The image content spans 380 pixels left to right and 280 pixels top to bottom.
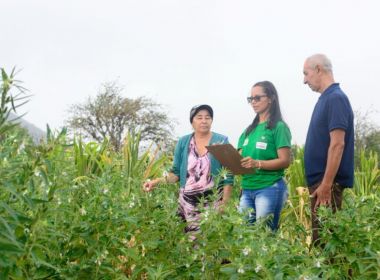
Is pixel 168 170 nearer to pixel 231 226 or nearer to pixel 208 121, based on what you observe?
pixel 208 121

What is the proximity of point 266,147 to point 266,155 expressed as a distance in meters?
0.05

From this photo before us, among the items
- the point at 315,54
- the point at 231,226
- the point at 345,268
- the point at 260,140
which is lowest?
the point at 345,268

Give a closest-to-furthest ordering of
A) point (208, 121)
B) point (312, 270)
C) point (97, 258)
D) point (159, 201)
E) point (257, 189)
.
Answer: point (312, 270) < point (97, 258) < point (159, 201) < point (257, 189) < point (208, 121)

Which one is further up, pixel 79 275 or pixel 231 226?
pixel 231 226

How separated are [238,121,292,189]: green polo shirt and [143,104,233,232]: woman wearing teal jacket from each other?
0.18m

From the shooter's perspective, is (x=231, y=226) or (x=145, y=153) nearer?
(x=231, y=226)

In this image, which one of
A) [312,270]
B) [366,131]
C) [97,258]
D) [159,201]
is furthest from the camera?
[366,131]

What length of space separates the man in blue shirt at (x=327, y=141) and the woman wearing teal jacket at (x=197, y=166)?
0.61 metres

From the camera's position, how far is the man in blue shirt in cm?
315

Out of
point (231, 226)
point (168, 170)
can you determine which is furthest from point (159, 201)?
point (168, 170)

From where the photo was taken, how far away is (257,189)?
3617mm

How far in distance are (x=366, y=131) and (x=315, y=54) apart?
106ft

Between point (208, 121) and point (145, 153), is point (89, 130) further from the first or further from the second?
point (208, 121)

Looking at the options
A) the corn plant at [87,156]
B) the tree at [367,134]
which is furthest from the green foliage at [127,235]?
the tree at [367,134]
